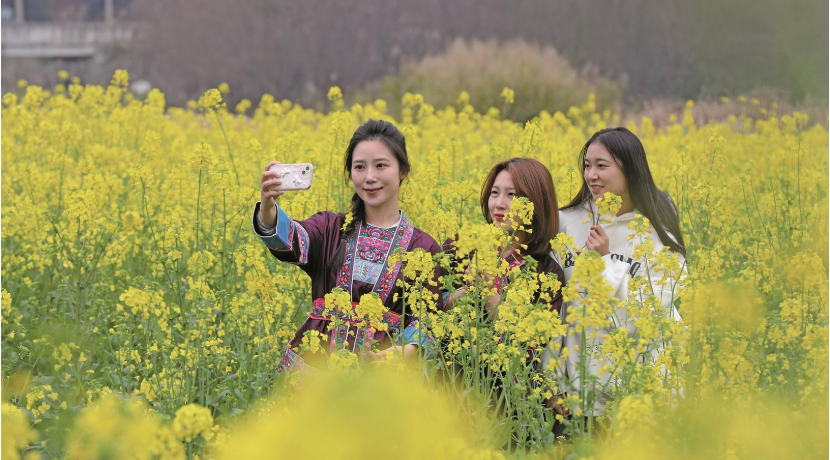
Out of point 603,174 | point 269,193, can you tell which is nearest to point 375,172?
point 269,193

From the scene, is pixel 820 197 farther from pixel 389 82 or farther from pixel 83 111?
pixel 389 82

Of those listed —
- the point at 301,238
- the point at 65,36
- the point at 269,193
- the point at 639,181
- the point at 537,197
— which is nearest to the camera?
the point at 269,193

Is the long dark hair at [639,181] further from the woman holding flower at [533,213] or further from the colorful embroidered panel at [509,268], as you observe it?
the colorful embroidered panel at [509,268]

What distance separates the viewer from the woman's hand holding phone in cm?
315

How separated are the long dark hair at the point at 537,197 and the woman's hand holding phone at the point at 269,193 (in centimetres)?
83

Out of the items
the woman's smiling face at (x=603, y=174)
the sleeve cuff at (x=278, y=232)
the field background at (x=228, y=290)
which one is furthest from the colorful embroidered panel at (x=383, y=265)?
the woman's smiling face at (x=603, y=174)

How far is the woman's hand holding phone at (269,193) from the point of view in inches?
124

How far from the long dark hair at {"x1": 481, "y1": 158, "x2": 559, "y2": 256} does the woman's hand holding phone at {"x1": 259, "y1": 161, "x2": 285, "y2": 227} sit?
829 mm

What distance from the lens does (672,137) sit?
8.81 m

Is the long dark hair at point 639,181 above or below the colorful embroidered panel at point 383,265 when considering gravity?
above

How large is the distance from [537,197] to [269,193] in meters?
0.93

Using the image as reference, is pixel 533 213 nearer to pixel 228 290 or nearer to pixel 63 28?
pixel 228 290

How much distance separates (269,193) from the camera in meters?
3.16

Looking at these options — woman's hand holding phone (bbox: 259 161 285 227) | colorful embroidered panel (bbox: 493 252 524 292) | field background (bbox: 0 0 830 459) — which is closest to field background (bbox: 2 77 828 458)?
field background (bbox: 0 0 830 459)
